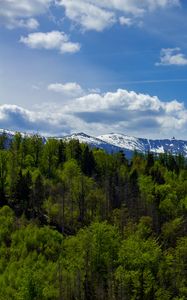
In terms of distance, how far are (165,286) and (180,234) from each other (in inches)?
1490

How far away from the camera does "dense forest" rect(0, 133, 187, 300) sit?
319 feet

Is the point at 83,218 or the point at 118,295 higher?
the point at 83,218

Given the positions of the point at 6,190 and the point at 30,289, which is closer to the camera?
the point at 30,289

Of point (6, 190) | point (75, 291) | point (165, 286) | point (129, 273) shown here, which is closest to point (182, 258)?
point (165, 286)

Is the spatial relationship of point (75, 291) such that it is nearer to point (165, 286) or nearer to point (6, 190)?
point (165, 286)

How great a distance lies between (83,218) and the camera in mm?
142625

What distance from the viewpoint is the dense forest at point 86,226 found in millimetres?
97375

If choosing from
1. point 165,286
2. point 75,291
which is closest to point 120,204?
point 165,286

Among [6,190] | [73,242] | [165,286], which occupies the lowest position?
[165,286]

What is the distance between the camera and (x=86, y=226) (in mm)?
133375

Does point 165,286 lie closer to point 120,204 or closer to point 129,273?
point 129,273

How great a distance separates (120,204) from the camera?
15762 cm

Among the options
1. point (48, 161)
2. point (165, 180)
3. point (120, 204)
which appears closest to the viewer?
point (120, 204)

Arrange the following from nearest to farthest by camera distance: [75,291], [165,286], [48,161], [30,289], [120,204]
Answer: [30,289] < [75,291] < [165,286] < [120,204] < [48,161]
